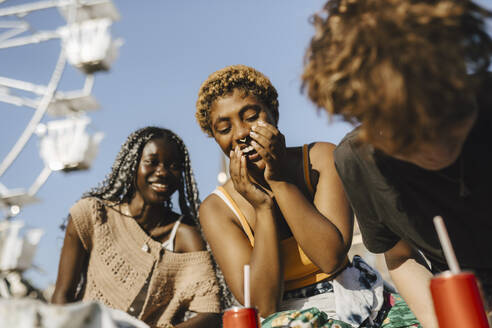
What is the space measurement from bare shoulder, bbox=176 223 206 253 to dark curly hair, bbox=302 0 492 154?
1.92 meters

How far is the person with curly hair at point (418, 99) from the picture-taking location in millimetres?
883

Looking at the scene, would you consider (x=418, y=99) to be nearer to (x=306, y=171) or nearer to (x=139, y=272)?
(x=306, y=171)

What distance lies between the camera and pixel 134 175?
293 centimetres

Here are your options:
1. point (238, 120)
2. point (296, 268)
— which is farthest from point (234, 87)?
point (296, 268)

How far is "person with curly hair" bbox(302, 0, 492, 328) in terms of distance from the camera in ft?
2.90

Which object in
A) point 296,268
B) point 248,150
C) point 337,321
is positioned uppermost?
point 248,150

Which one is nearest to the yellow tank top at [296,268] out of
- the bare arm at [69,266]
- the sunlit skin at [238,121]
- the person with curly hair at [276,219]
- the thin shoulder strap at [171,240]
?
the person with curly hair at [276,219]

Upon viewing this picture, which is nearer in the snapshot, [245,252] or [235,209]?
[245,252]

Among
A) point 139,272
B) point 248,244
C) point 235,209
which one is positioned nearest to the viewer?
point 248,244

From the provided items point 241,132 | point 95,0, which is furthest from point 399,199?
point 95,0

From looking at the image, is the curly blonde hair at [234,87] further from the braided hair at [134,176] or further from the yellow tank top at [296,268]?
the braided hair at [134,176]

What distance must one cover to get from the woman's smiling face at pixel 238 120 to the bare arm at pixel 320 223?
23 centimetres

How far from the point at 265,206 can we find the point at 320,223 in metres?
0.23

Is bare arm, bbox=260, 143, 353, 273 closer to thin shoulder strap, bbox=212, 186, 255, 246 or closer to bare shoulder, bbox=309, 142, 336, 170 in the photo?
bare shoulder, bbox=309, 142, 336, 170
